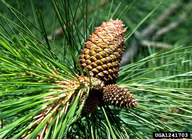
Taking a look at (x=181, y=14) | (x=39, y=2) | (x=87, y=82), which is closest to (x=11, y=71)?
(x=87, y=82)

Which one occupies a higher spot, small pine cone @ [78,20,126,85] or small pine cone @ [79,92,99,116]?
small pine cone @ [78,20,126,85]

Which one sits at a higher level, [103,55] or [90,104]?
[103,55]

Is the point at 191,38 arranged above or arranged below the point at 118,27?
above

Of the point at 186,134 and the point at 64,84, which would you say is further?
the point at 186,134

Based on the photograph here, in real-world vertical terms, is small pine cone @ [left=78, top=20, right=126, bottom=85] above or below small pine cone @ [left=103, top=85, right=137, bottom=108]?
above

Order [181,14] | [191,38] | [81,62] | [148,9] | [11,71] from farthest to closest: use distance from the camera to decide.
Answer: [181,14]
[191,38]
[148,9]
[81,62]
[11,71]

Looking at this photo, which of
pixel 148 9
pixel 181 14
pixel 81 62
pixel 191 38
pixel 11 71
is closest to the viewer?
pixel 11 71

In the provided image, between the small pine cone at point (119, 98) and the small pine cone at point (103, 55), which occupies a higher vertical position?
the small pine cone at point (103, 55)

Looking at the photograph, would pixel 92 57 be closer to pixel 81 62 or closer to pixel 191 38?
pixel 81 62
